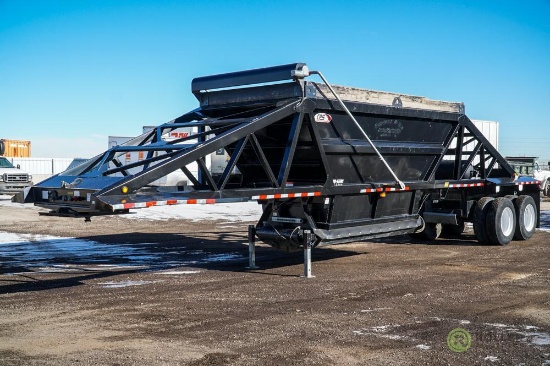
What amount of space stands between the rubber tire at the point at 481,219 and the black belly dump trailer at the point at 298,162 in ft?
2.08

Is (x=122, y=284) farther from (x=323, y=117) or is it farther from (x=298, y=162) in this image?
(x=323, y=117)

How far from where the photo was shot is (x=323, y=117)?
33.1ft

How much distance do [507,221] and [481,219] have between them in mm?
815

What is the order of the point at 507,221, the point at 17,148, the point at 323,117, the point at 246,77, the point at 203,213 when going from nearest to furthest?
the point at 323,117 < the point at 246,77 < the point at 507,221 < the point at 203,213 < the point at 17,148

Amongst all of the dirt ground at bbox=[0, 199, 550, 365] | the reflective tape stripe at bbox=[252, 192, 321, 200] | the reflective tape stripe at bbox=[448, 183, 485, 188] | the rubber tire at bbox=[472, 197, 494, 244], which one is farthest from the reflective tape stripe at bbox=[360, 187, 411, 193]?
the rubber tire at bbox=[472, 197, 494, 244]

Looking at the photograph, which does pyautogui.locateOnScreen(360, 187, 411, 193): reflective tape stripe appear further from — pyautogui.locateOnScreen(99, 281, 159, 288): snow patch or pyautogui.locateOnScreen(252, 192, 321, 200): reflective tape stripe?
pyautogui.locateOnScreen(99, 281, 159, 288): snow patch

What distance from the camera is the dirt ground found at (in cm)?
603

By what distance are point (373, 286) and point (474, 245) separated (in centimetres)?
543

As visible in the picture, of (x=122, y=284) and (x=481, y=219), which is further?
(x=481, y=219)

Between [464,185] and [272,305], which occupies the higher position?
[464,185]

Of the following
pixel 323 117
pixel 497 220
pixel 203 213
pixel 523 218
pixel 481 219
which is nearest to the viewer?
pixel 323 117

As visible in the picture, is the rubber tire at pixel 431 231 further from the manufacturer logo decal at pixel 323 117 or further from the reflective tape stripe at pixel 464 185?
the manufacturer logo decal at pixel 323 117

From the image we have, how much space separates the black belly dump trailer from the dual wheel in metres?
0.78

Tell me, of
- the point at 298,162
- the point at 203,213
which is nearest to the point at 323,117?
the point at 298,162
